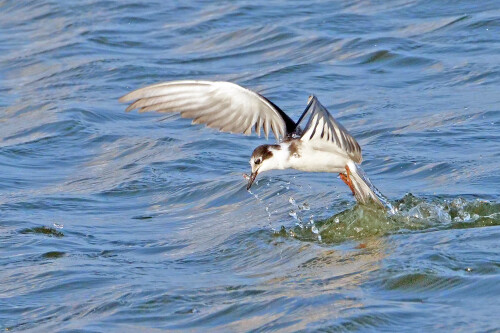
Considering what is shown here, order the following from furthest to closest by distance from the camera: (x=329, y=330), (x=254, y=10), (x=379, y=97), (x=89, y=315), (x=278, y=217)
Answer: (x=254, y=10)
(x=379, y=97)
(x=278, y=217)
(x=89, y=315)
(x=329, y=330)

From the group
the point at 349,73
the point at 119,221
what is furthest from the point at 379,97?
the point at 119,221

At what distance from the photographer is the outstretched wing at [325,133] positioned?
26.9 ft

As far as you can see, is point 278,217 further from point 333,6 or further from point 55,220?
point 333,6

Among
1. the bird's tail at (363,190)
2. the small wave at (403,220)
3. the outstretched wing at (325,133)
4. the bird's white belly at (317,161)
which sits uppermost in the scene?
the outstretched wing at (325,133)

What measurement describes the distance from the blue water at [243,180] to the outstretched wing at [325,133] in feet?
2.36

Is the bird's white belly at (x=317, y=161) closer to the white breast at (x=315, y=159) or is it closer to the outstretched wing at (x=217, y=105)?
the white breast at (x=315, y=159)

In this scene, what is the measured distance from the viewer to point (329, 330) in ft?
22.0

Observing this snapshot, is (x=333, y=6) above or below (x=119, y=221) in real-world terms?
above

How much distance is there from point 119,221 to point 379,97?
15.7 feet

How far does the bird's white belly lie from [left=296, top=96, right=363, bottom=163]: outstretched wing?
71 millimetres

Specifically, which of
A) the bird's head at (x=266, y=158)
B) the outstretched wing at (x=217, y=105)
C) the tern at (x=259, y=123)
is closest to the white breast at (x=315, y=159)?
the tern at (x=259, y=123)

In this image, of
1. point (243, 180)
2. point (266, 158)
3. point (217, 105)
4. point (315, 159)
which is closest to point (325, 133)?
A: point (315, 159)

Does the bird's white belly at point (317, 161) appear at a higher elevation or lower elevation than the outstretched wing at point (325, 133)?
lower

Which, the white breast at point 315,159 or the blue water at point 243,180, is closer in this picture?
the blue water at point 243,180
